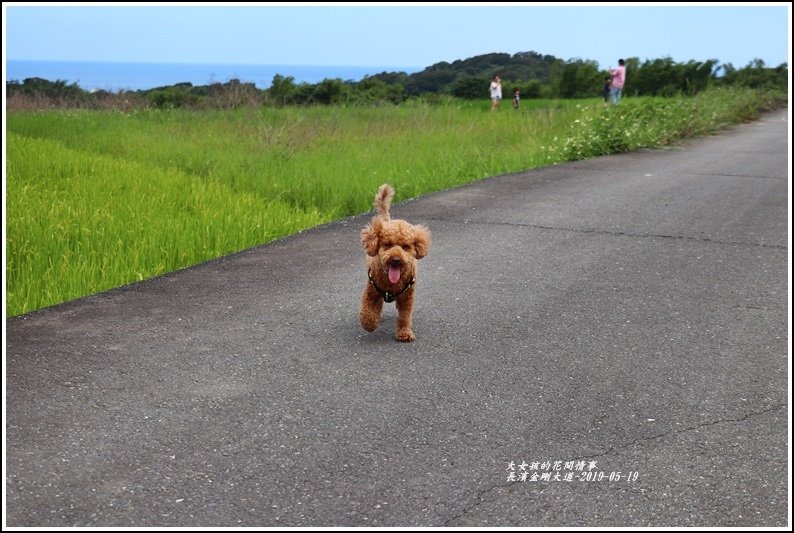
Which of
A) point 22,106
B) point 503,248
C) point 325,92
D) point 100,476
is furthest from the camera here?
point 325,92

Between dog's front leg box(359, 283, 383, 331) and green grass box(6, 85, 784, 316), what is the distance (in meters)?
2.45

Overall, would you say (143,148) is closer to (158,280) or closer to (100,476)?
(158,280)

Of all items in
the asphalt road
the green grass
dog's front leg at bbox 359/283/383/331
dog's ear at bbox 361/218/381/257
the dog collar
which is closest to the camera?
the asphalt road

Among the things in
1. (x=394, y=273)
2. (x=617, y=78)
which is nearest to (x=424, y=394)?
(x=394, y=273)

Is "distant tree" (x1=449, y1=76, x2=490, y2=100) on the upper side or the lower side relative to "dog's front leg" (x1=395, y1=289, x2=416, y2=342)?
upper

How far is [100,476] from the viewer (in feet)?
13.4

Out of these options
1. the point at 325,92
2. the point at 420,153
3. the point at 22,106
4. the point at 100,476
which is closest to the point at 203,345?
the point at 100,476

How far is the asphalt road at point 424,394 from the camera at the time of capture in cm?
393

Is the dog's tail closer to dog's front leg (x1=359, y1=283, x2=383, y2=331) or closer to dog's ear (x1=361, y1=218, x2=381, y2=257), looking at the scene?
dog's ear (x1=361, y1=218, x2=381, y2=257)

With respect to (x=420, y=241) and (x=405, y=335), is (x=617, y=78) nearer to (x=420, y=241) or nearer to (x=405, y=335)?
(x=405, y=335)

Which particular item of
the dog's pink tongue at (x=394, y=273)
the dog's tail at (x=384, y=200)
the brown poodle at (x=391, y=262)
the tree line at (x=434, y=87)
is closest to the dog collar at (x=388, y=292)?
the brown poodle at (x=391, y=262)

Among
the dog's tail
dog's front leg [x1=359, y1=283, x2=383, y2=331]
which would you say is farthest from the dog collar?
the dog's tail

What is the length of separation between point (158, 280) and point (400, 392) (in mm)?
3021

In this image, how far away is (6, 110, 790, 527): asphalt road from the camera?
3.93 m
